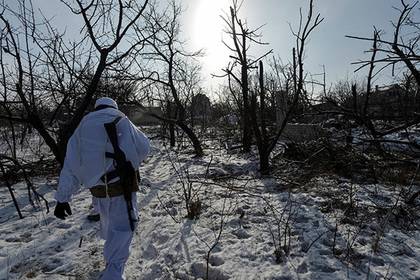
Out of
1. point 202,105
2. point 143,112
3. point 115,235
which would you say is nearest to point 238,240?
point 115,235

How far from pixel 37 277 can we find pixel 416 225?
4111mm

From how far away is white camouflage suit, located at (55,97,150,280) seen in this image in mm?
2816

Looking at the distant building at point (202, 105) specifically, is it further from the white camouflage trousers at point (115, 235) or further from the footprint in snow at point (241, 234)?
the white camouflage trousers at point (115, 235)

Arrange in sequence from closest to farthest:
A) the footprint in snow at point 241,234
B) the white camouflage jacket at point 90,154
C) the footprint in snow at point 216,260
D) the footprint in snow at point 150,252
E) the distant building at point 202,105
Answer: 1. the white camouflage jacket at point 90,154
2. the footprint in snow at point 216,260
3. the footprint in snow at point 150,252
4. the footprint in snow at point 241,234
5. the distant building at point 202,105

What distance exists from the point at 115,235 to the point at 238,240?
1.49 metres

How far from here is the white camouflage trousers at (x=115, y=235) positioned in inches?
113

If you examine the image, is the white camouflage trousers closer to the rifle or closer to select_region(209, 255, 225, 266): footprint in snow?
the rifle

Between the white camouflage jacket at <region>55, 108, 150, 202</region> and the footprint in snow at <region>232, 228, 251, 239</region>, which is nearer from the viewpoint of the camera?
the white camouflage jacket at <region>55, 108, 150, 202</region>

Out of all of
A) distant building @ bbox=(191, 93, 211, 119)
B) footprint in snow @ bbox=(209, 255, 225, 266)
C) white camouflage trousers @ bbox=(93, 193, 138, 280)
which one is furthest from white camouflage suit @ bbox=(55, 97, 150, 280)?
distant building @ bbox=(191, 93, 211, 119)

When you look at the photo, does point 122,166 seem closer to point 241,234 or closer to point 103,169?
point 103,169

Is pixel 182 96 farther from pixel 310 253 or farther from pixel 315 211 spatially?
pixel 310 253

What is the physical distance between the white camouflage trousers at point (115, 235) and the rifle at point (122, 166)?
8 cm

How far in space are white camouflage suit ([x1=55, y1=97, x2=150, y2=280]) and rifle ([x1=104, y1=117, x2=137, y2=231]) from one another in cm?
6

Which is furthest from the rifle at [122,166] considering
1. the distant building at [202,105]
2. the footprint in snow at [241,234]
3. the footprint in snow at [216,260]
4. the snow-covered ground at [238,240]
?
the distant building at [202,105]
